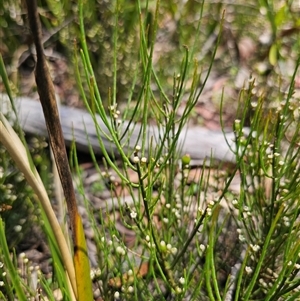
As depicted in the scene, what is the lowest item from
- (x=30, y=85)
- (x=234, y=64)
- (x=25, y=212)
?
(x=25, y=212)

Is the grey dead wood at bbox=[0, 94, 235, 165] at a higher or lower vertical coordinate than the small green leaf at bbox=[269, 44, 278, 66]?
lower

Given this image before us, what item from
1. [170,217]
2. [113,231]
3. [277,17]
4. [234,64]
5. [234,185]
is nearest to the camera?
[113,231]

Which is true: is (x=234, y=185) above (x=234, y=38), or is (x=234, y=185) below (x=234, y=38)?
below

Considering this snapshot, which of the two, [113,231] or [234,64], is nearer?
[113,231]

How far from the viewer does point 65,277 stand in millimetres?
812

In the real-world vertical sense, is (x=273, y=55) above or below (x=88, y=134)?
above

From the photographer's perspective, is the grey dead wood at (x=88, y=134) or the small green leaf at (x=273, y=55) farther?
the small green leaf at (x=273, y=55)

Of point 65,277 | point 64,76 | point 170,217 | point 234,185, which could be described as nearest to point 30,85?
point 64,76

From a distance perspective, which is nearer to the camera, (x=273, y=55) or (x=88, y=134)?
(x=88, y=134)

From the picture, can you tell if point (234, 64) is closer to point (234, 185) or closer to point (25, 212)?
point (234, 185)

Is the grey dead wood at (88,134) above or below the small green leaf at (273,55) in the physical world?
below

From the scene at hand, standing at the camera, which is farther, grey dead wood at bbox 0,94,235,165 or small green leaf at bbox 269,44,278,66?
small green leaf at bbox 269,44,278,66

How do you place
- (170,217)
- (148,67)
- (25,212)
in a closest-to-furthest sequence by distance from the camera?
(148,67)
(170,217)
(25,212)

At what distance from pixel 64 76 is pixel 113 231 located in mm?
1762
